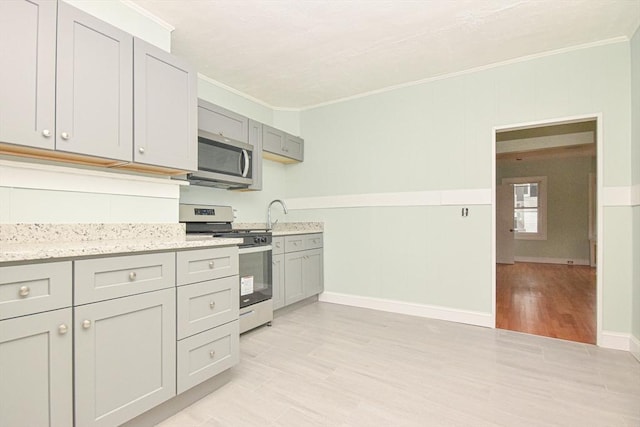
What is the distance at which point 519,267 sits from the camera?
272 inches

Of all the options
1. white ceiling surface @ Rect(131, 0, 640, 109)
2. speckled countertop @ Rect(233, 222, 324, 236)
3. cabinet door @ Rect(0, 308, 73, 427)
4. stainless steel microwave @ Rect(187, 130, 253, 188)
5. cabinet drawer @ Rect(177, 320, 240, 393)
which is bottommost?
cabinet drawer @ Rect(177, 320, 240, 393)

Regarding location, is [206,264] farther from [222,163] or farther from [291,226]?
[291,226]

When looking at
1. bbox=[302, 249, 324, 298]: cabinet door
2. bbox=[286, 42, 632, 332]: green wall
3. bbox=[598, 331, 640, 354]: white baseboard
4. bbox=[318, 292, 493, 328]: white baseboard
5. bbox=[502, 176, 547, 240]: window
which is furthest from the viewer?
bbox=[502, 176, 547, 240]: window

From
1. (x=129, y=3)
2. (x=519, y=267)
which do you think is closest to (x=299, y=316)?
(x=129, y=3)

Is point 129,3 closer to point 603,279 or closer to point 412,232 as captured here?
point 412,232

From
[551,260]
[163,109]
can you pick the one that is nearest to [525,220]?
[551,260]

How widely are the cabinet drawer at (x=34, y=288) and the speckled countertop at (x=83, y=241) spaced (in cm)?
4

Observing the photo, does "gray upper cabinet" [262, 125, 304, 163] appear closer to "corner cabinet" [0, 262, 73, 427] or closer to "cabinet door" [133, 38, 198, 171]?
"cabinet door" [133, 38, 198, 171]

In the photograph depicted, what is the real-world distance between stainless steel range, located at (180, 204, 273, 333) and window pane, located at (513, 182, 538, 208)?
24.0ft

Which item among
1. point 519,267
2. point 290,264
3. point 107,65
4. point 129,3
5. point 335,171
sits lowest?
point 519,267

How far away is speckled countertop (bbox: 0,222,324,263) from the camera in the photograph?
120 cm

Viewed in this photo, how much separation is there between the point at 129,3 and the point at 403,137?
2676mm

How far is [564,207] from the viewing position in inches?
291

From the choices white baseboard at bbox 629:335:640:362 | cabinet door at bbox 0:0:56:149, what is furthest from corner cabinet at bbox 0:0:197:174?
white baseboard at bbox 629:335:640:362
